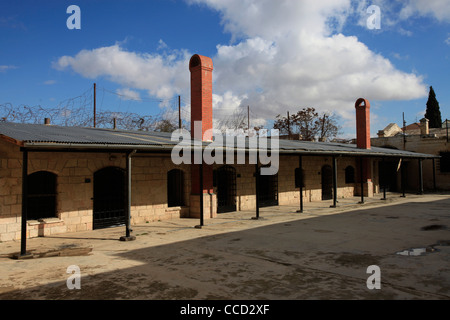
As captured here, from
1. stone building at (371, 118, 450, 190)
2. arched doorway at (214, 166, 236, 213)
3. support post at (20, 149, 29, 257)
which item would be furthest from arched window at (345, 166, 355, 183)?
support post at (20, 149, 29, 257)

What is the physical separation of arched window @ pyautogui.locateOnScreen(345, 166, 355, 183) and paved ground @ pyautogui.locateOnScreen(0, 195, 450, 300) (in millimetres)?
9705

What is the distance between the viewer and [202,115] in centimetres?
1207

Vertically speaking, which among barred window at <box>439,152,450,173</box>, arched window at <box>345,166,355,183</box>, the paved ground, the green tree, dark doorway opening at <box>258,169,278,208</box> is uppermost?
the green tree

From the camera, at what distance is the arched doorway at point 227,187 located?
13.2m

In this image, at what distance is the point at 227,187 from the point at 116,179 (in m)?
4.86

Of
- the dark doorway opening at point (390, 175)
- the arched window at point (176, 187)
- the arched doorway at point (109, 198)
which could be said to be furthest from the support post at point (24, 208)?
the dark doorway opening at point (390, 175)

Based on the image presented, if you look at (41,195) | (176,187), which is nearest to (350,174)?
(176,187)

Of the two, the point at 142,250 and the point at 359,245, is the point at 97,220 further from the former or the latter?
the point at 359,245

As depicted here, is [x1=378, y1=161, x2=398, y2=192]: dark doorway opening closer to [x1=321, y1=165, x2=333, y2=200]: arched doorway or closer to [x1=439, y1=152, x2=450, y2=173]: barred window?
[x1=439, y1=152, x2=450, y2=173]: barred window

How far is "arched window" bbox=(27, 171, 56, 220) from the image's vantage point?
865 cm

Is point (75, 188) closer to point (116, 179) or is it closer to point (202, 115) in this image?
point (116, 179)

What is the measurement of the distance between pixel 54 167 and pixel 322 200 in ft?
43.6

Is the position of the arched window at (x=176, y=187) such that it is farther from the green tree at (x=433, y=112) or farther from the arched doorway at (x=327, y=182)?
the green tree at (x=433, y=112)
